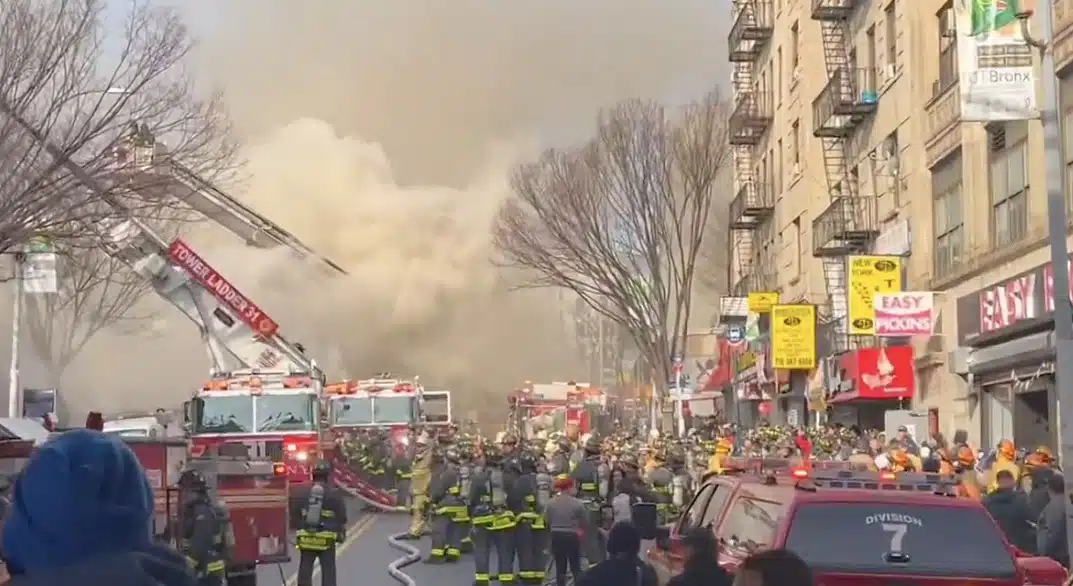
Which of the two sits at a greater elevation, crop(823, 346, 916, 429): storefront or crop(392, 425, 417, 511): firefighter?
crop(823, 346, 916, 429): storefront

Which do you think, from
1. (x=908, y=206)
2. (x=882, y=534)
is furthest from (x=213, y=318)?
(x=882, y=534)

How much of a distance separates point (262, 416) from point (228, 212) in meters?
5.35

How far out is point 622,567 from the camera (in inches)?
220

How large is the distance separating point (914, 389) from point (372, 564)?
41.9 ft

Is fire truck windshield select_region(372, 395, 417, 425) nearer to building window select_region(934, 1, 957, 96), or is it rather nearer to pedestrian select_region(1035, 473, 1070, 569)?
building window select_region(934, 1, 957, 96)

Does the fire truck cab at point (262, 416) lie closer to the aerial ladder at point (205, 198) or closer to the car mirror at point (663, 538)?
the aerial ladder at point (205, 198)

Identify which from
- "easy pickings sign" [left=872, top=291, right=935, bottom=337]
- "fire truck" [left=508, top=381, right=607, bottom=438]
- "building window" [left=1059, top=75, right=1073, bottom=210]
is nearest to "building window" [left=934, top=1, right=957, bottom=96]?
"easy pickings sign" [left=872, top=291, right=935, bottom=337]

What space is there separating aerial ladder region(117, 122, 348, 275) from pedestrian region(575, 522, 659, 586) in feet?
41.9

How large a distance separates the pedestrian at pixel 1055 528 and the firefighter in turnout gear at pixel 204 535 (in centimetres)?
593

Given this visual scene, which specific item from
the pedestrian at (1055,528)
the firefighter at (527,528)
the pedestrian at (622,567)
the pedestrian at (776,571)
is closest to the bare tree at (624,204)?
the firefighter at (527,528)

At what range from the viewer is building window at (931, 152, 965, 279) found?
24250 mm

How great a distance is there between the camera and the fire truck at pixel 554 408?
3878 centimetres

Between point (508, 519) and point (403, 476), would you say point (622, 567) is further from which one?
point (403, 476)

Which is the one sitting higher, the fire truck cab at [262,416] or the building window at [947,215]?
the building window at [947,215]
